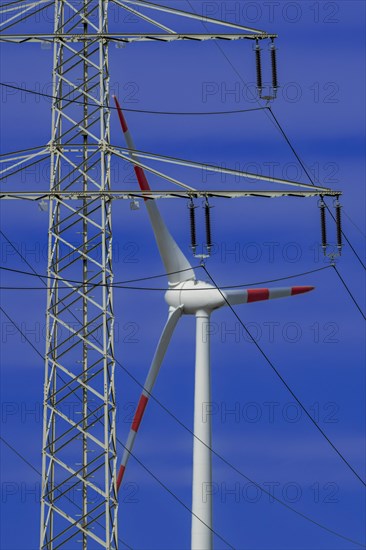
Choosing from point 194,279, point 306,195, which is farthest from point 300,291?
point 306,195

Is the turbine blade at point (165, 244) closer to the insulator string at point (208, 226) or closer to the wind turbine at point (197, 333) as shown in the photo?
the wind turbine at point (197, 333)

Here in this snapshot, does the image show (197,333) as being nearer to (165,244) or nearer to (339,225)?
(165,244)

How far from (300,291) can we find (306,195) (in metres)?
23.1

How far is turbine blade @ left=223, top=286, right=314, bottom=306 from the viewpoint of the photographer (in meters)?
131

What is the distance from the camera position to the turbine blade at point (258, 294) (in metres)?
131

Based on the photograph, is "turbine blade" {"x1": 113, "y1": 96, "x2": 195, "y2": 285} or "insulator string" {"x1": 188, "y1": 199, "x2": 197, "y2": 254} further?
"turbine blade" {"x1": 113, "y1": 96, "x2": 195, "y2": 285}

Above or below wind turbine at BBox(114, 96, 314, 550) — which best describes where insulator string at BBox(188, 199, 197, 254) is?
above

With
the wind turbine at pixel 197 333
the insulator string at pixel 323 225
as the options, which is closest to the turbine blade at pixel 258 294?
the wind turbine at pixel 197 333

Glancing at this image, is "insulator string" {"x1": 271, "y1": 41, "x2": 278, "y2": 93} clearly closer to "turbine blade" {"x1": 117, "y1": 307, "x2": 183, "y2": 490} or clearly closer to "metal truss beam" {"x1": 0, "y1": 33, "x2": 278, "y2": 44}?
"metal truss beam" {"x1": 0, "y1": 33, "x2": 278, "y2": 44}

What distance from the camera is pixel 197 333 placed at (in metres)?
129

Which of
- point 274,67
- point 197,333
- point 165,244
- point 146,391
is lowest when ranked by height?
point 146,391

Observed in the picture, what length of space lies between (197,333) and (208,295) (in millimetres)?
2405

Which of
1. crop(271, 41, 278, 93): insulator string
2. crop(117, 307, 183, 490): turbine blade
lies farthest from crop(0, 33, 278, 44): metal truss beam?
crop(117, 307, 183, 490): turbine blade

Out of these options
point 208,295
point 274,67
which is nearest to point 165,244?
point 208,295
